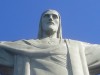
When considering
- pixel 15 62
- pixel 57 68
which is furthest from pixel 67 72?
pixel 15 62

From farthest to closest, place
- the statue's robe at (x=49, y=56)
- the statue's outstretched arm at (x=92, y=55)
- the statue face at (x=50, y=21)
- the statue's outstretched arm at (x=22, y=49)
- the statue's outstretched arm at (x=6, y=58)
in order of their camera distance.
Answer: the statue face at (x=50, y=21)
the statue's outstretched arm at (x=92, y=55)
the statue's outstretched arm at (x=6, y=58)
the statue's outstretched arm at (x=22, y=49)
the statue's robe at (x=49, y=56)

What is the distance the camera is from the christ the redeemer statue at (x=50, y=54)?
1909 centimetres

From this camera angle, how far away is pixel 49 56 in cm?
1931

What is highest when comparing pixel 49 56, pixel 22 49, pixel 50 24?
pixel 50 24

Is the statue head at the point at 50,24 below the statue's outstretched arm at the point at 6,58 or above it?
above

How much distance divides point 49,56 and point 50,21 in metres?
1.37

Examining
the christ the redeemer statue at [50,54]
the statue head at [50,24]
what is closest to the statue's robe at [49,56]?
the christ the redeemer statue at [50,54]

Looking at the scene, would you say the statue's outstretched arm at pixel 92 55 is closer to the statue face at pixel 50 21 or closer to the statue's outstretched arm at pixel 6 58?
the statue face at pixel 50 21

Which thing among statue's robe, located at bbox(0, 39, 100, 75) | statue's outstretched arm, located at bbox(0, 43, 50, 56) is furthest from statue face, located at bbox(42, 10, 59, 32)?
statue's outstretched arm, located at bbox(0, 43, 50, 56)

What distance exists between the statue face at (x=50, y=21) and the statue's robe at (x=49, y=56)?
48cm

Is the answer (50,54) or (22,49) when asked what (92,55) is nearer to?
(50,54)

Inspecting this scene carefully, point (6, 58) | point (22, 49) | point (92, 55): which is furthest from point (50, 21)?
point (6, 58)

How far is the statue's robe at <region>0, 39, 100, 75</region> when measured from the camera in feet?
62.5

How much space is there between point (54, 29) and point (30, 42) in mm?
869
